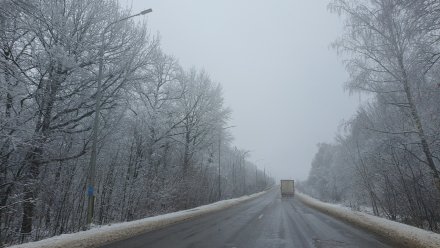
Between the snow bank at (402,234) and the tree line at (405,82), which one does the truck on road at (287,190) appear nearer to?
the tree line at (405,82)

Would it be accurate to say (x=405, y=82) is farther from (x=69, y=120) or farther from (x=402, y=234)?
(x=69, y=120)

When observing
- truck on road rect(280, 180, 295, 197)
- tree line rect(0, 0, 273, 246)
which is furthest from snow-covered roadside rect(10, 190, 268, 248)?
truck on road rect(280, 180, 295, 197)

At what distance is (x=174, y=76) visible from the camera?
109ft

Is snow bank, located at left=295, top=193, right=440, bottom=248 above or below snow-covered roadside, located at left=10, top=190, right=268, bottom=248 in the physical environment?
above

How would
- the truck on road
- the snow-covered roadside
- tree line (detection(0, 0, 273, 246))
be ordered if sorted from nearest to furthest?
the snow-covered roadside < tree line (detection(0, 0, 273, 246)) < the truck on road

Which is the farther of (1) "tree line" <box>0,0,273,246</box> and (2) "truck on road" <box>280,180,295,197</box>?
(2) "truck on road" <box>280,180,295,197</box>

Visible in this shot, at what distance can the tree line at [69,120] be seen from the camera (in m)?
12.9

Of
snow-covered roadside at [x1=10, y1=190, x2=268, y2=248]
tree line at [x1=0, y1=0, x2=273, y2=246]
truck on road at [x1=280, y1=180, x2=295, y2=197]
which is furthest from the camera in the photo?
truck on road at [x1=280, y1=180, x2=295, y2=197]

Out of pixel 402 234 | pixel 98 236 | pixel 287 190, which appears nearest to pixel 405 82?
pixel 402 234

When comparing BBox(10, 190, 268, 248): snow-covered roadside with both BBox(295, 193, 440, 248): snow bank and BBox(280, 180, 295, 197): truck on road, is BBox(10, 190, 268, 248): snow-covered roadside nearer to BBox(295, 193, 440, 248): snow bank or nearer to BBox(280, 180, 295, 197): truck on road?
BBox(295, 193, 440, 248): snow bank

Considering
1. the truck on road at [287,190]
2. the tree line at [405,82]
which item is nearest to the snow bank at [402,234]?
the tree line at [405,82]

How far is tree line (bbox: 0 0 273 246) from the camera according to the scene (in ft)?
42.4

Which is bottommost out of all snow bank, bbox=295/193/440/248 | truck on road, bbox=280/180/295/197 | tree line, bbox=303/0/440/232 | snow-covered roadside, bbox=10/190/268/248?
snow-covered roadside, bbox=10/190/268/248

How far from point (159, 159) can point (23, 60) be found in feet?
59.0
